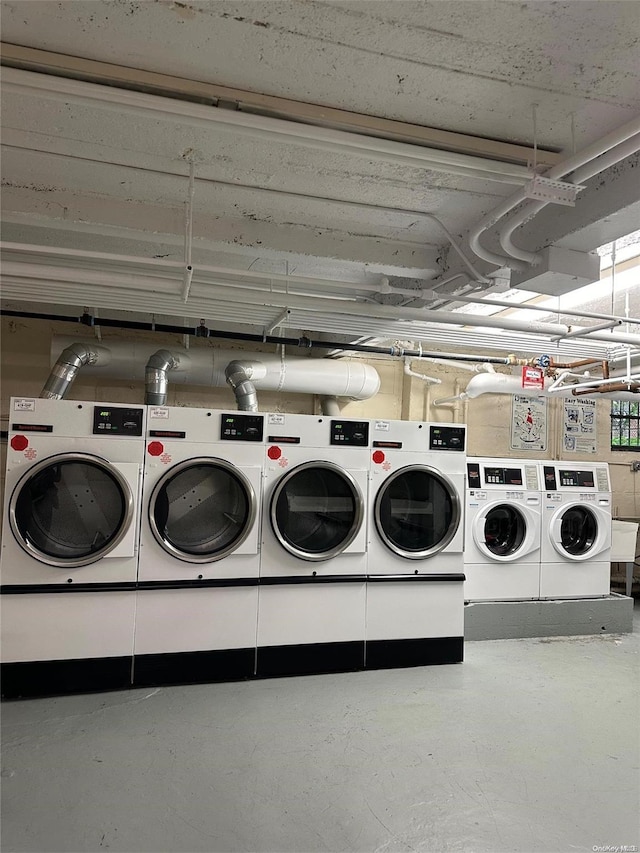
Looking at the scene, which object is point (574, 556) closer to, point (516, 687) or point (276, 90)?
point (516, 687)

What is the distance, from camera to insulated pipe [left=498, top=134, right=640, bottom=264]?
202 centimetres

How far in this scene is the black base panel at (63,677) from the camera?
3.50 meters

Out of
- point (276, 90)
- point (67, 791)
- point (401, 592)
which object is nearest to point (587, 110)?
point (276, 90)

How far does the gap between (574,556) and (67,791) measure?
4.55 meters

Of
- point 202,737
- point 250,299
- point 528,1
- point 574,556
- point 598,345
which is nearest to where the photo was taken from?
point 528,1

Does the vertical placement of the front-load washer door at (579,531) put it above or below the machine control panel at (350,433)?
below

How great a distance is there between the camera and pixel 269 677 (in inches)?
154

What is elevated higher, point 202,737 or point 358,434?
point 358,434

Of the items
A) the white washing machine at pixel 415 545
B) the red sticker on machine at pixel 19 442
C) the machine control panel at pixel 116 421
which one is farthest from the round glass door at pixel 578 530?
the red sticker on machine at pixel 19 442

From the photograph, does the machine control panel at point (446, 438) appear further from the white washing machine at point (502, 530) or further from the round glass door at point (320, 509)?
the white washing machine at point (502, 530)

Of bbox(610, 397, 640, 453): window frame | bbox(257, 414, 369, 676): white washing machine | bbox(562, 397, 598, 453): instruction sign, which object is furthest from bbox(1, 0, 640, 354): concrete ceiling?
bbox(610, 397, 640, 453): window frame

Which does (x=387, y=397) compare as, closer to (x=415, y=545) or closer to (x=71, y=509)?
(x=415, y=545)

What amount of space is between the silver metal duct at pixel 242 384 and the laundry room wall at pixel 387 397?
510mm

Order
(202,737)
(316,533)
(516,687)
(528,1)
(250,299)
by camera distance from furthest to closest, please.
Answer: (316,533)
(516,687)
(250,299)
(202,737)
(528,1)
